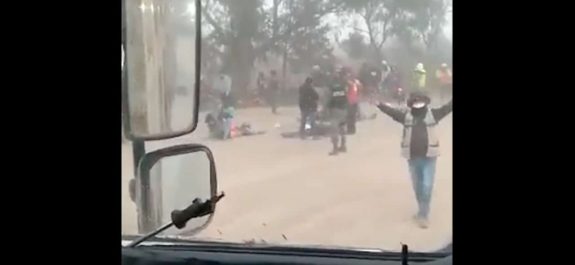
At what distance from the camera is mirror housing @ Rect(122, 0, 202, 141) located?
111 centimetres

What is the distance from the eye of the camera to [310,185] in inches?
45.4

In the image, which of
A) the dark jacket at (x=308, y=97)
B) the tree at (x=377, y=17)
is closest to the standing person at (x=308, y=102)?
the dark jacket at (x=308, y=97)

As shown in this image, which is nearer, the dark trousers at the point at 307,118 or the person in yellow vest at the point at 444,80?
the person in yellow vest at the point at 444,80

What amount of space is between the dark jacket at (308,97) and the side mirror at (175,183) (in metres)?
0.18

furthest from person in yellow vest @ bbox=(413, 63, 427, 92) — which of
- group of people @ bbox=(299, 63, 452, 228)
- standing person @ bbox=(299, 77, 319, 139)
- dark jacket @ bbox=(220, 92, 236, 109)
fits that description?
dark jacket @ bbox=(220, 92, 236, 109)

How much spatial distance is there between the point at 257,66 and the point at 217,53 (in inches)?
3.0

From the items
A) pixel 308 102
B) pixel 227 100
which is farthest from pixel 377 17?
pixel 227 100

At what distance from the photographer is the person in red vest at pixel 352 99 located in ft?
3.51

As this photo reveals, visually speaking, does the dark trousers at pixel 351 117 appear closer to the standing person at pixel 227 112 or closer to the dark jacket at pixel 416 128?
the dark jacket at pixel 416 128

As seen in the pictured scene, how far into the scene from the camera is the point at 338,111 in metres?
1.09

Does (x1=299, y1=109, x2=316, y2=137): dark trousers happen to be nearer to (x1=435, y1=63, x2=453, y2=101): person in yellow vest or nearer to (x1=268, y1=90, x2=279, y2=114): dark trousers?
(x1=268, y1=90, x2=279, y2=114): dark trousers
